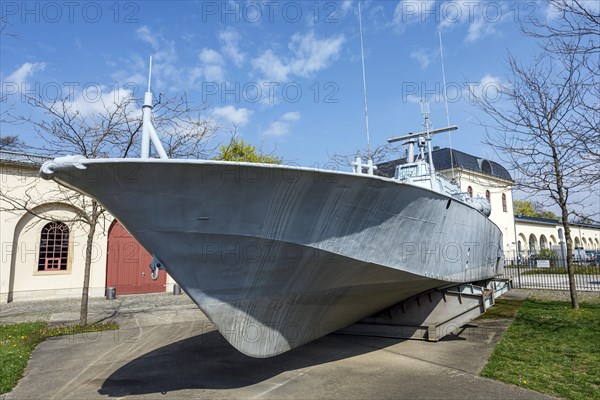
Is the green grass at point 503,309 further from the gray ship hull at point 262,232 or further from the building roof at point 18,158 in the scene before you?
the building roof at point 18,158

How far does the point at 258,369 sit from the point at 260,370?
0.19ft

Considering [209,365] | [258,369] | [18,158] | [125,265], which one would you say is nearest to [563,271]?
[258,369]

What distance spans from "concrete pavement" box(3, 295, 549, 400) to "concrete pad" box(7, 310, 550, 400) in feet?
0.04

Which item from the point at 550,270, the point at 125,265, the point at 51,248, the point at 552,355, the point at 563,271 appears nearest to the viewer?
the point at 552,355

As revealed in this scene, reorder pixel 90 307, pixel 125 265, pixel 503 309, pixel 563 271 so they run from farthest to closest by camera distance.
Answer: pixel 563 271 < pixel 125 265 < pixel 90 307 < pixel 503 309

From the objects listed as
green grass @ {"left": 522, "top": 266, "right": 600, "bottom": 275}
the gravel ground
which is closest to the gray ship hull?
the gravel ground

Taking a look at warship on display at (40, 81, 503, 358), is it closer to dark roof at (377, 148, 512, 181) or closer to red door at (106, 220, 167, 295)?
red door at (106, 220, 167, 295)

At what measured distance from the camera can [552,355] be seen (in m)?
5.61

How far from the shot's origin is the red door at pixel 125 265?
15.2m

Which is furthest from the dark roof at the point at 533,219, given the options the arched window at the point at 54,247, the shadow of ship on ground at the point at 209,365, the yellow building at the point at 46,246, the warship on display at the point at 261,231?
the warship on display at the point at 261,231

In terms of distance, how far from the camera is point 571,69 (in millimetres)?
6258

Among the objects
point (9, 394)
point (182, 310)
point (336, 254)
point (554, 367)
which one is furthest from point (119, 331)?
point (554, 367)

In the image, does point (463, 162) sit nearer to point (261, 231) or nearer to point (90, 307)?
point (90, 307)

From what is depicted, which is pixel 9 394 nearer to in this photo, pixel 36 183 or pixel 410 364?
pixel 410 364
